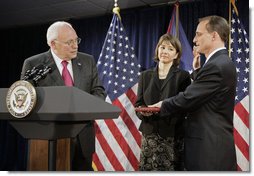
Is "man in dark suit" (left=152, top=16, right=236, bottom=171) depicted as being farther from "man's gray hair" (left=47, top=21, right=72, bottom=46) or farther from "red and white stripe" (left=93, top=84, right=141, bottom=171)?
"man's gray hair" (left=47, top=21, right=72, bottom=46)

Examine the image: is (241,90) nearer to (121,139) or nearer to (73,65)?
(121,139)

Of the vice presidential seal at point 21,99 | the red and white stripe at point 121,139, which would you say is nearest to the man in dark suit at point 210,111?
the red and white stripe at point 121,139

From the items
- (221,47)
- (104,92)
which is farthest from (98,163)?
(221,47)

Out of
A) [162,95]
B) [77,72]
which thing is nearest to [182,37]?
[162,95]

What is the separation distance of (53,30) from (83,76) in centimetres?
31

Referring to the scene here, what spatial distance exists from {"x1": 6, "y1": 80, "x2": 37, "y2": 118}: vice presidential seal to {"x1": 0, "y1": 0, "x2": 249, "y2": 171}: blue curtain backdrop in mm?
689

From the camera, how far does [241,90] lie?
1.56 meters

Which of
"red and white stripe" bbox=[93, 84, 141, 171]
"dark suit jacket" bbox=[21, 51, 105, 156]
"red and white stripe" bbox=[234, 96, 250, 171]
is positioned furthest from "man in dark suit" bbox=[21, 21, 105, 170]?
"red and white stripe" bbox=[234, 96, 250, 171]

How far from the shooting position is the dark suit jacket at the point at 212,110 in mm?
1492

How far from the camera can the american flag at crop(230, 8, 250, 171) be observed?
1.53 metres

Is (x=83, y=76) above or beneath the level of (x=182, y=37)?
beneath

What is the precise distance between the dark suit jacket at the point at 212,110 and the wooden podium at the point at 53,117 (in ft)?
2.19

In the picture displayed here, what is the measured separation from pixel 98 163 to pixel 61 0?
0.87 meters

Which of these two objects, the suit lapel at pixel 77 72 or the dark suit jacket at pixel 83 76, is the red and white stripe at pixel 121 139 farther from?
the suit lapel at pixel 77 72
